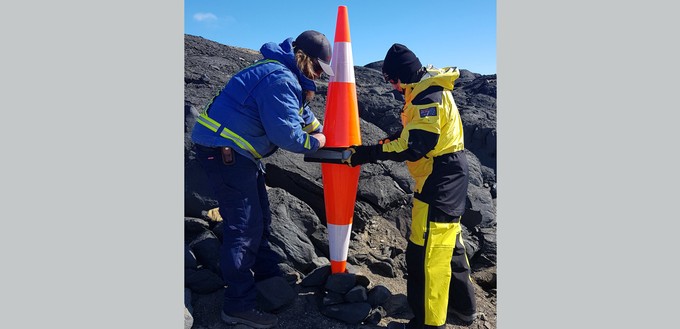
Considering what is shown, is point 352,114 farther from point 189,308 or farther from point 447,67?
point 189,308

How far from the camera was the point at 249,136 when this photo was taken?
13.0 feet

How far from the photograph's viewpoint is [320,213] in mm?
5812

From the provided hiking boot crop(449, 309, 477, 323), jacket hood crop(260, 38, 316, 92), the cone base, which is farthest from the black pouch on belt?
hiking boot crop(449, 309, 477, 323)

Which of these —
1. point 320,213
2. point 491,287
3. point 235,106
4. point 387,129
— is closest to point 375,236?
point 320,213

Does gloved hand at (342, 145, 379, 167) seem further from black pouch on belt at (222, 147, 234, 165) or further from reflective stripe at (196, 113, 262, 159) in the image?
black pouch on belt at (222, 147, 234, 165)

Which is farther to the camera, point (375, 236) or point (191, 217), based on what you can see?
point (375, 236)

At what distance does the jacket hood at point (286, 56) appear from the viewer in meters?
4.09

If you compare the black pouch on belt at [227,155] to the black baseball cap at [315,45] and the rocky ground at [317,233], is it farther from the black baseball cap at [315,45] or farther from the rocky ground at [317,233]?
the rocky ground at [317,233]

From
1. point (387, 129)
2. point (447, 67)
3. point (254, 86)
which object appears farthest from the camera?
point (387, 129)

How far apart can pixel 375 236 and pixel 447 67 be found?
8.09ft

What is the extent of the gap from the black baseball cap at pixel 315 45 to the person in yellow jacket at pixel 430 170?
56 centimetres

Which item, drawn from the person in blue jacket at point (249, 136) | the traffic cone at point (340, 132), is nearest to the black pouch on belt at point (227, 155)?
the person in blue jacket at point (249, 136)

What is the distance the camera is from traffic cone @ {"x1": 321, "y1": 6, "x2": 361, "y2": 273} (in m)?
4.57

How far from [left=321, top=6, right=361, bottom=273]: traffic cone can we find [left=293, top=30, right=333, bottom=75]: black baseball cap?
1.65ft
